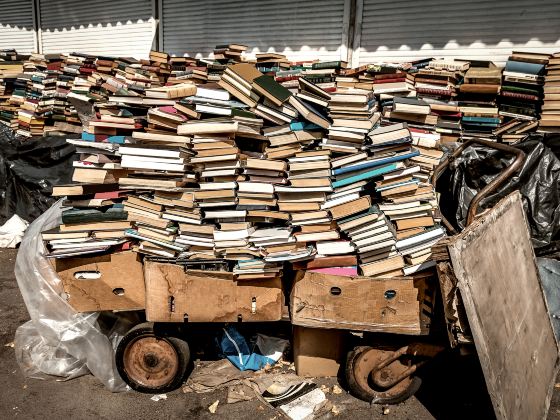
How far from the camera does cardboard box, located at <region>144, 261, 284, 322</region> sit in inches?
141

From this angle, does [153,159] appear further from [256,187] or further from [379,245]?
[379,245]

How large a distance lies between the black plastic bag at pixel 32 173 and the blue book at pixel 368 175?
5.30 meters

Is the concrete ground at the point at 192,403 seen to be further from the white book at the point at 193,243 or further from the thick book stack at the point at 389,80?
the thick book stack at the point at 389,80

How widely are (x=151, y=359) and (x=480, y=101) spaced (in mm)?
4410

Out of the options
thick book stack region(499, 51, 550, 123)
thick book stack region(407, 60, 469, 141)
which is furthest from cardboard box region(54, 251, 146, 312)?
thick book stack region(499, 51, 550, 123)

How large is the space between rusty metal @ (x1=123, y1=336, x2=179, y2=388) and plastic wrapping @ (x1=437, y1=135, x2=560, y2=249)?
2896 millimetres

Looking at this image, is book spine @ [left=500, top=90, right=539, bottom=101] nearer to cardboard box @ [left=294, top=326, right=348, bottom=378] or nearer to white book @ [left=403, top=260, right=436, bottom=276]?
white book @ [left=403, top=260, right=436, bottom=276]

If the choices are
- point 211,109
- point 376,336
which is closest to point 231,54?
point 211,109

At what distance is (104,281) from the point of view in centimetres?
369

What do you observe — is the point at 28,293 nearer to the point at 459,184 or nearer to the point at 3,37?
the point at 459,184

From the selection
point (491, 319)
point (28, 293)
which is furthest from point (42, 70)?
point (491, 319)

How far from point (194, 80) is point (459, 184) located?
2.90m

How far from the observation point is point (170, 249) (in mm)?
3568

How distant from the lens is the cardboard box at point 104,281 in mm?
3664
